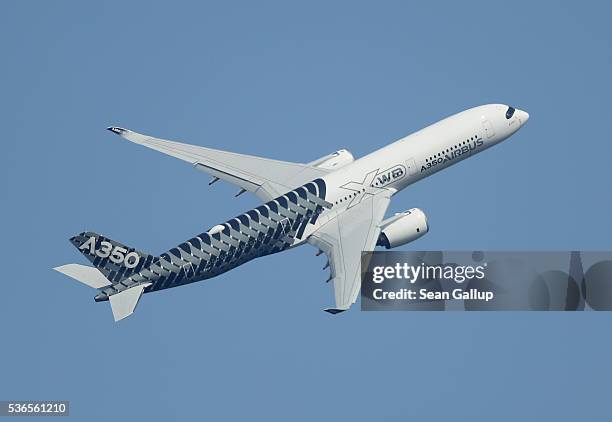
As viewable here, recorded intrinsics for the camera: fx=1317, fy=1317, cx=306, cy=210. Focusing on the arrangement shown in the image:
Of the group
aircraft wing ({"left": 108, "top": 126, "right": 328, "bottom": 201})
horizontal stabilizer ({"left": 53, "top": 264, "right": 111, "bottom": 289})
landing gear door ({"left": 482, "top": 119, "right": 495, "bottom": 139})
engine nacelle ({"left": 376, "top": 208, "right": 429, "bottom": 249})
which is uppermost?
landing gear door ({"left": 482, "top": 119, "right": 495, "bottom": 139})

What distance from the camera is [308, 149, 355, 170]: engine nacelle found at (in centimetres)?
11019

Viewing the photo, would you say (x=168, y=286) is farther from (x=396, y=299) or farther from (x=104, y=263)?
(x=396, y=299)

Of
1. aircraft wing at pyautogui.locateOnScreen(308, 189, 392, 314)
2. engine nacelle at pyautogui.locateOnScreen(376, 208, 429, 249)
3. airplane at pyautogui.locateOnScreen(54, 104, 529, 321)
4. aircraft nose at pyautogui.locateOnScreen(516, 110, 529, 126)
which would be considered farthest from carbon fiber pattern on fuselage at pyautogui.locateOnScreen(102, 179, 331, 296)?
aircraft nose at pyautogui.locateOnScreen(516, 110, 529, 126)

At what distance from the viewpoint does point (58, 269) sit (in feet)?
309

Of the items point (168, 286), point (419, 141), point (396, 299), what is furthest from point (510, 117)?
point (168, 286)

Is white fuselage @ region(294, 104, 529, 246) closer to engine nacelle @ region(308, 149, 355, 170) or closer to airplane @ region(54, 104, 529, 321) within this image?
airplane @ region(54, 104, 529, 321)

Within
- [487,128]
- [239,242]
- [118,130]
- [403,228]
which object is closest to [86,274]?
[239,242]

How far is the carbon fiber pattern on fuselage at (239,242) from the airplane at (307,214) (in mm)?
74

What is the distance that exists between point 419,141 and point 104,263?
2891 cm

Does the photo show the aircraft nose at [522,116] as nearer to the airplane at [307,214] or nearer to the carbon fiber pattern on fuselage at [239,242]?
the airplane at [307,214]

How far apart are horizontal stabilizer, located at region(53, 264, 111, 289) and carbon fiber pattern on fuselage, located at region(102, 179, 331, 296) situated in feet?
2.45

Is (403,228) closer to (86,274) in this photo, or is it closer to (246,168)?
(246,168)

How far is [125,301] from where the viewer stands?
93062 millimetres

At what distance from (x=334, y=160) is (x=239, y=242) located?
1541 centimetres
